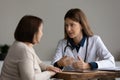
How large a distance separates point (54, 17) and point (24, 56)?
2391 millimetres

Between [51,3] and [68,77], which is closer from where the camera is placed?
[68,77]

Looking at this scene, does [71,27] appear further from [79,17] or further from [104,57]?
[104,57]

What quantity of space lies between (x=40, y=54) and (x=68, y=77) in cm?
235

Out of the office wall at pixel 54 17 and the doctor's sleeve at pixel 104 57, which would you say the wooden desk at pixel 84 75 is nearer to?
the doctor's sleeve at pixel 104 57

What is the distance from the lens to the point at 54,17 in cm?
414

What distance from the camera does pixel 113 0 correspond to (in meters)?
4.26

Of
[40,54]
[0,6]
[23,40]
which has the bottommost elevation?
[40,54]

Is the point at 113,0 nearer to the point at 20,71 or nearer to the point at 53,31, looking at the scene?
the point at 53,31

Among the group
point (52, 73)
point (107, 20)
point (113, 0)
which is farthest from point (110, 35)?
point (52, 73)

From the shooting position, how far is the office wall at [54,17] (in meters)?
4.05

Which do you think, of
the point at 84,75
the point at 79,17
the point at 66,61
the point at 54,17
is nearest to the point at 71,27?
the point at 79,17

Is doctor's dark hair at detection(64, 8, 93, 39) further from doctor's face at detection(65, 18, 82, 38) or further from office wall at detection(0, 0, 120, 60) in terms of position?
office wall at detection(0, 0, 120, 60)

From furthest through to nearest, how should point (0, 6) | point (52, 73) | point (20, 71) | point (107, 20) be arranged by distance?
point (107, 20) → point (0, 6) → point (52, 73) → point (20, 71)

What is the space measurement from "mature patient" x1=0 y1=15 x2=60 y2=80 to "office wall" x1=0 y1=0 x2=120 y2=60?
7.26ft
